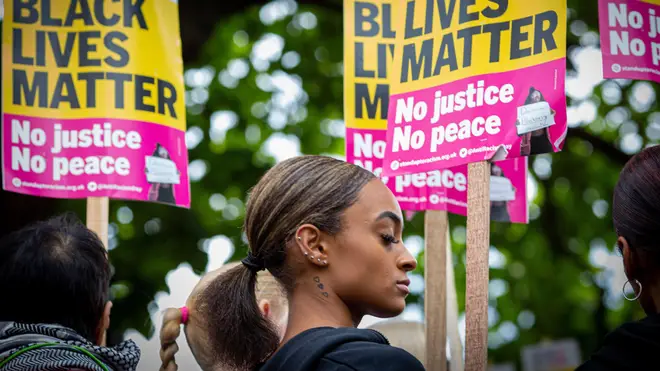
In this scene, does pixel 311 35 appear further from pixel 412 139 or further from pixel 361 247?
pixel 361 247

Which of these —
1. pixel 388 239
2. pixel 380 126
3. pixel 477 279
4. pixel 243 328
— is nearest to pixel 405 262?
pixel 388 239

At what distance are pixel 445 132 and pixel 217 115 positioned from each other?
5472 millimetres

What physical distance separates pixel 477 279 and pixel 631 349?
1.00 m

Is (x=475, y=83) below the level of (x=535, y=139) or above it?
above

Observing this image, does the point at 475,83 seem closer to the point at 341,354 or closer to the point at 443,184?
the point at 443,184

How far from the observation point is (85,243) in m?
3.01

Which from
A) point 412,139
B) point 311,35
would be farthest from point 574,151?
point 412,139

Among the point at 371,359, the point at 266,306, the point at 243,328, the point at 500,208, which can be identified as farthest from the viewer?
the point at 500,208

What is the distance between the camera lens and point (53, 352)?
2689 mm

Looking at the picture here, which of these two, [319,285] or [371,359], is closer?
[371,359]

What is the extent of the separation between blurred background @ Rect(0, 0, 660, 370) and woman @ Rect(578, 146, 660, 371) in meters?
5.19

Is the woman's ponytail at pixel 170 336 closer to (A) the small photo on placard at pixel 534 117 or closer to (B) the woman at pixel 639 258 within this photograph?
(A) the small photo on placard at pixel 534 117

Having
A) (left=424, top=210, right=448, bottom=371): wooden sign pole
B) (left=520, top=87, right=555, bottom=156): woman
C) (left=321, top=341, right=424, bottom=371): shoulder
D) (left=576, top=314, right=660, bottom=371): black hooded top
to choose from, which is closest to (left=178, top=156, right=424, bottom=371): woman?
(left=321, top=341, right=424, bottom=371): shoulder

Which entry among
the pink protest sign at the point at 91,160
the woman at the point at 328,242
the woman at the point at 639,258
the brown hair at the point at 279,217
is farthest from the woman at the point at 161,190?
the woman at the point at 639,258
